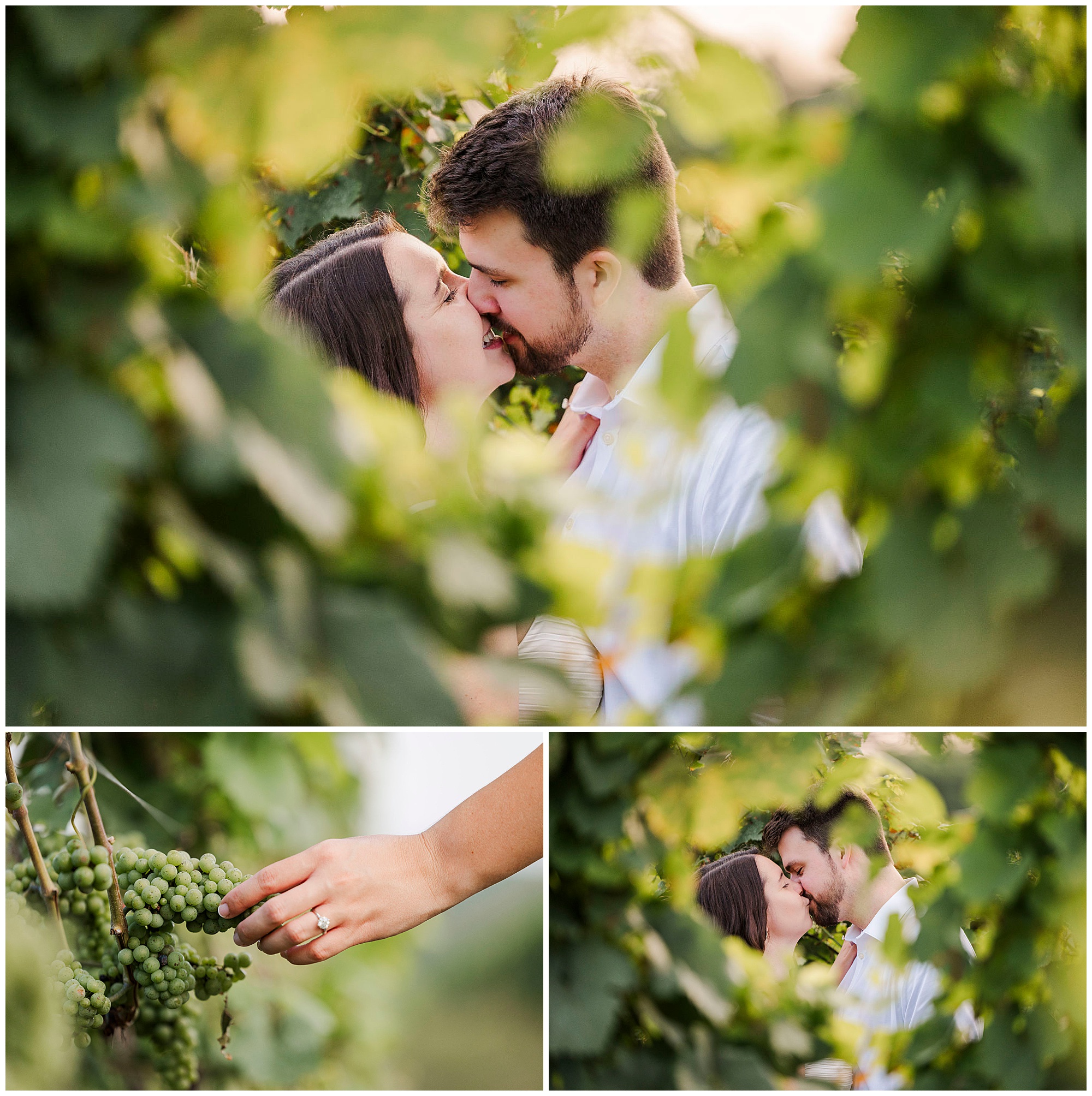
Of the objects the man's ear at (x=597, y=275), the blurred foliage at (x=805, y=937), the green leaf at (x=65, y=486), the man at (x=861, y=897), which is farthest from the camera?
the man's ear at (x=597, y=275)

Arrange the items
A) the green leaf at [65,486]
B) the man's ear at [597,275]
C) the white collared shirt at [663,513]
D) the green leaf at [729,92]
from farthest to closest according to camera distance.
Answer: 1. the man's ear at [597,275]
2. the white collared shirt at [663,513]
3. the green leaf at [729,92]
4. the green leaf at [65,486]

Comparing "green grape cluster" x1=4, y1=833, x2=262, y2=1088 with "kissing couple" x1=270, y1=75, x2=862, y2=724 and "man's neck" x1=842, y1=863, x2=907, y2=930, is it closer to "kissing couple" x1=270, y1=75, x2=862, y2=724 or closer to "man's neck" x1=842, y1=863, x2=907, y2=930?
"kissing couple" x1=270, y1=75, x2=862, y2=724

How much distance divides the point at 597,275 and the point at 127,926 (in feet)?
3.25

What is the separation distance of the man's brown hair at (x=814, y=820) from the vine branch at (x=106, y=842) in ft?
2.57

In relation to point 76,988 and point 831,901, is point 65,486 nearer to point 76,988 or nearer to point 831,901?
point 76,988

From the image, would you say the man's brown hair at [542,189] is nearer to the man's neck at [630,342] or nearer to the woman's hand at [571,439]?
the man's neck at [630,342]

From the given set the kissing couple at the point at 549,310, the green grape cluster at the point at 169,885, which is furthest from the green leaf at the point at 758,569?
the green grape cluster at the point at 169,885

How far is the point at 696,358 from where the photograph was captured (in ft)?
2.00

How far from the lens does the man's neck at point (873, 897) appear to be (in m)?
1.13

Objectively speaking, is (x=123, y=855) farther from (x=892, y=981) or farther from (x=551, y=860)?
(x=892, y=981)

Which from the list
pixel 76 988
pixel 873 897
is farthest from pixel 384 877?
pixel 873 897

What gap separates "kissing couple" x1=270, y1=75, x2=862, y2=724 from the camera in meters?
1.03

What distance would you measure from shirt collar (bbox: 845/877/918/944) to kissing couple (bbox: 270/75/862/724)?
357 mm

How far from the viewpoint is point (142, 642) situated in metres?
0.58
